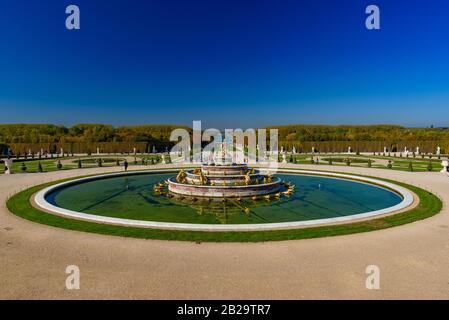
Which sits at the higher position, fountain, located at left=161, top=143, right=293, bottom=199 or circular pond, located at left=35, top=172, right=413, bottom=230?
fountain, located at left=161, top=143, right=293, bottom=199

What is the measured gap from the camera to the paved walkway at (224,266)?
7527mm

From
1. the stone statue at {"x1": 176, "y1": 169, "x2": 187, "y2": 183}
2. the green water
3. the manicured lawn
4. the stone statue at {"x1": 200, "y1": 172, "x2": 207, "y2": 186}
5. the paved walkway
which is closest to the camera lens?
the paved walkway

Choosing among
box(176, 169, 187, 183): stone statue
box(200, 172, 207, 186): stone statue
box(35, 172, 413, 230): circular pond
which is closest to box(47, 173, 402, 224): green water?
box(35, 172, 413, 230): circular pond

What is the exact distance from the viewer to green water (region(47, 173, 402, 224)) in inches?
618

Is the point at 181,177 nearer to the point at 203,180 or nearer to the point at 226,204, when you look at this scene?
the point at 203,180

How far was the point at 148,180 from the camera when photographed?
92.6 ft

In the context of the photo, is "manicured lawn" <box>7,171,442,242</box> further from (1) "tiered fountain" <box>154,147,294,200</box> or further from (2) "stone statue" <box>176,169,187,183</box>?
(2) "stone statue" <box>176,169,187,183</box>

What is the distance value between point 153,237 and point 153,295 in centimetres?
435

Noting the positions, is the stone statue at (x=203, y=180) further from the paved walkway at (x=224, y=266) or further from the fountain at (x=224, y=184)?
the paved walkway at (x=224, y=266)

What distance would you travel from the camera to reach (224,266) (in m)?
9.02

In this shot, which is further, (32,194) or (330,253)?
(32,194)
